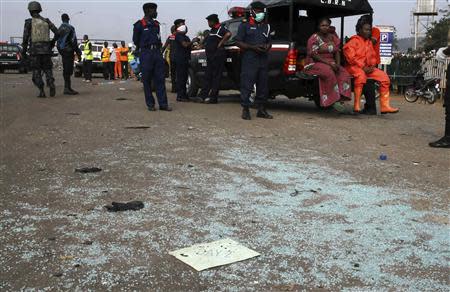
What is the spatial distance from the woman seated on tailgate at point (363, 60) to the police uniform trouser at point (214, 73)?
2.68 m

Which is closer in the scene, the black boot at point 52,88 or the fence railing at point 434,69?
the black boot at point 52,88

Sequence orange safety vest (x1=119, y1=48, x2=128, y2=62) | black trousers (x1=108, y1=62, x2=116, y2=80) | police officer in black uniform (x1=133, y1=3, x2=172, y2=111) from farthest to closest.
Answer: black trousers (x1=108, y1=62, x2=116, y2=80) → orange safety vest (x1=119, y1=48, x2=128, y2=62) → police officer in black uniform (x1=133, y1=3, x2=172, y2=111)

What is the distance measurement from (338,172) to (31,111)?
255 inches

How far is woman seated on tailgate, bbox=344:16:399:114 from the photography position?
9.50 m

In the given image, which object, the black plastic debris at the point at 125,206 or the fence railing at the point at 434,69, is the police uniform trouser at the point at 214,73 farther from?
the fence railing at the point at 434,69

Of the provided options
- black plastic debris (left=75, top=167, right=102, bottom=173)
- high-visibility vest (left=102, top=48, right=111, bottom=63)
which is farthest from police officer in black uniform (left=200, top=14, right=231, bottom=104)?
high-visibility vest (left=102, top=48, right=111, bottom=63)

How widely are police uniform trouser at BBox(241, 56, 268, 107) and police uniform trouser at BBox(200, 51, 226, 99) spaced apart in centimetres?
220

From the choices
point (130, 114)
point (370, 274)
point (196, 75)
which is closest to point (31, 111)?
point (130, 114)

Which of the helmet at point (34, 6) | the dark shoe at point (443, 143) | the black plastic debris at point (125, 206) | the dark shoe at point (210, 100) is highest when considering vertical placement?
the helmet at point (34, 6)

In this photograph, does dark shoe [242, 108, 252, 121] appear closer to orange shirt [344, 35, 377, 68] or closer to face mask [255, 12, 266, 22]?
face mask [255, 12, 266, 22]

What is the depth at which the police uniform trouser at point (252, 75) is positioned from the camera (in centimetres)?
851

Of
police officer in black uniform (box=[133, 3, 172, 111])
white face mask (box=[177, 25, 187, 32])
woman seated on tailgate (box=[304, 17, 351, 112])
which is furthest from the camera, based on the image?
white face mask (box=[177, 25, 187, 32])

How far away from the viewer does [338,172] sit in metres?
5.03

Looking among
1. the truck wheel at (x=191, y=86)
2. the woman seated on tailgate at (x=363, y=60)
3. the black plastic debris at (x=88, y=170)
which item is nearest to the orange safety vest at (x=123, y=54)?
the truck wheel at (x=191, y=86)
